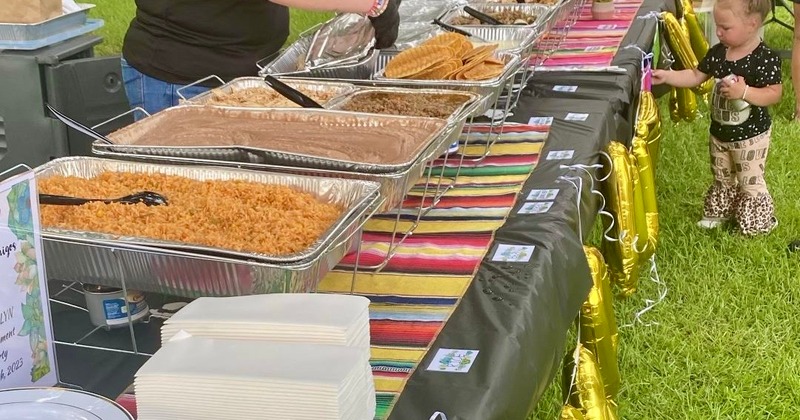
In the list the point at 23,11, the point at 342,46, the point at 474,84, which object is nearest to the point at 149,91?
the point at 23,11

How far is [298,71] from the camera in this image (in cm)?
186

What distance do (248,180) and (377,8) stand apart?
74 centimetres

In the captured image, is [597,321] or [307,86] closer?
[597,321]

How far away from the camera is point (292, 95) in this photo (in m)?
1.54

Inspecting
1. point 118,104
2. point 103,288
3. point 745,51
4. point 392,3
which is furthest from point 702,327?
point 103,288

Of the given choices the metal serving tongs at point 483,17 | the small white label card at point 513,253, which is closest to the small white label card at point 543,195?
the small white label card at point 513,253

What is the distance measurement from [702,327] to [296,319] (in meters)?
1.88

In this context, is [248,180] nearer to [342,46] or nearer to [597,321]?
[597,321]

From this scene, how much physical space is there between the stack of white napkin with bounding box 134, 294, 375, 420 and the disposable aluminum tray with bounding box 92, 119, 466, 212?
1.28ft

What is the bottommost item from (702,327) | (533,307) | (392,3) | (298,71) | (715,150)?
(702,327)

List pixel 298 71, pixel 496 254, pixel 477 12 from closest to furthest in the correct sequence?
1. pixel 496 254
2. pixel 298 71
3. pixel 477 12

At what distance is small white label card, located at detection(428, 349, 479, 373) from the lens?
1.00 metres

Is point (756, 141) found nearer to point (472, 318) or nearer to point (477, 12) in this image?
point (477, 12)

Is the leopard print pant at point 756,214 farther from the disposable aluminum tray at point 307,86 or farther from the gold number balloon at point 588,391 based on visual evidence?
the gold number balloon at point 588,391
